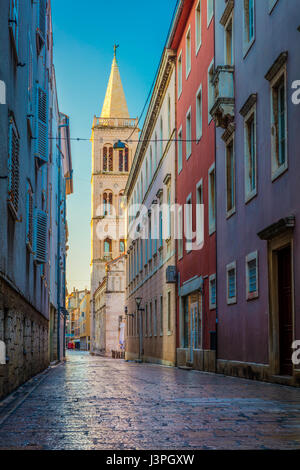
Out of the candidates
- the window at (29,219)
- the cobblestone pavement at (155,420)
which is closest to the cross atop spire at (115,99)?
the window at (29,219)

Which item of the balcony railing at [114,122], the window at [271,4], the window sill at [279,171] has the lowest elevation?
the window sill at [279,171]

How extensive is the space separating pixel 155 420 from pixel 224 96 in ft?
44.6

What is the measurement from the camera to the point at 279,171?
15.5m

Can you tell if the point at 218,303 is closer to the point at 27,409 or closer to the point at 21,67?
the point at 21,67

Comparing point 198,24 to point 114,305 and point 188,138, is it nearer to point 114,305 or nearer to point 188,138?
point 188,138

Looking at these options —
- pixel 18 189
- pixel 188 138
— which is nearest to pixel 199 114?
pixel 188 138

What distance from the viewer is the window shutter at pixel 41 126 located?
1955cm

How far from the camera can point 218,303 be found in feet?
73.3

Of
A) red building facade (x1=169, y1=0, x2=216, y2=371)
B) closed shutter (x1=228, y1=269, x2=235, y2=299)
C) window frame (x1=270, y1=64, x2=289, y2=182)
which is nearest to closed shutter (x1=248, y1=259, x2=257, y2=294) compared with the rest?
closed shutter (x1=228, y1=269, x2=235, y2=299)

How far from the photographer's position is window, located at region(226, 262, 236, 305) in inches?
798

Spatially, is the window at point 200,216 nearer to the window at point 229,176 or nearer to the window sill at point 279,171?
the window at point 229,176

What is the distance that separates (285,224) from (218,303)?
8.13 meters

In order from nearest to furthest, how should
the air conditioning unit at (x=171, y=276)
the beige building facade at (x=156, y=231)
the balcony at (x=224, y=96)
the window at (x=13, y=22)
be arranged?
the window at (x=13, y=22)
the balcony at (x=224, y=96)
the air conditioning unit at (x=171, y=276)
the beige building facade at (x=156, y=231)

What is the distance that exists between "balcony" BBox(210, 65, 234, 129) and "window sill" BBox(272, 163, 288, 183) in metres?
4.87
